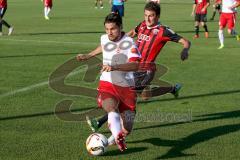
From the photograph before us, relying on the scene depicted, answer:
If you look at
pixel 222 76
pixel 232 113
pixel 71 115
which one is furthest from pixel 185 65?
pixel 71 115

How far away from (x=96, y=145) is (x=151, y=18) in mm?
2473

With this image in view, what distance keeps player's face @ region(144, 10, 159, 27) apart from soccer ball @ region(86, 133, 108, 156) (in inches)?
89.5

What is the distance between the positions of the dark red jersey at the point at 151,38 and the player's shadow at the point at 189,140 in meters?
1.58

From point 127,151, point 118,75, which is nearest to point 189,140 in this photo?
point 127,151

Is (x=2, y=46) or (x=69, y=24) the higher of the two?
(x=2, y=46)

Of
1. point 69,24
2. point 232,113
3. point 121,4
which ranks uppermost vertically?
point 232,113

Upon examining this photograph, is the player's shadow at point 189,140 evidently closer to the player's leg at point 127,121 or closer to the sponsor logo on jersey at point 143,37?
the player's leg at point 127,121

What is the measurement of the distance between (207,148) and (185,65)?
291 inches

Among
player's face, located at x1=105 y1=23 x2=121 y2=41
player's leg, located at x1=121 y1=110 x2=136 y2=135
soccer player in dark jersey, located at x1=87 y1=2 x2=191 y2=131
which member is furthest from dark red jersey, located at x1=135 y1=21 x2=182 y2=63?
player's leg, located at x1=121 y1=110 x2=136 y2=135

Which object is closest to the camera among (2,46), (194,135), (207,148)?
(207,148)

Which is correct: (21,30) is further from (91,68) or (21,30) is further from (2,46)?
(91,68)

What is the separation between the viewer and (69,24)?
27172 millimetres

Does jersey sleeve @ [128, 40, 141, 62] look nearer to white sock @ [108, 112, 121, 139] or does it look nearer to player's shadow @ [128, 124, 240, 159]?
white sock @ [108, 112, 121, 139]

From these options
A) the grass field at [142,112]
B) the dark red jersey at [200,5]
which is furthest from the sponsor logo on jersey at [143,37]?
the dark red jersey at [200,5]
